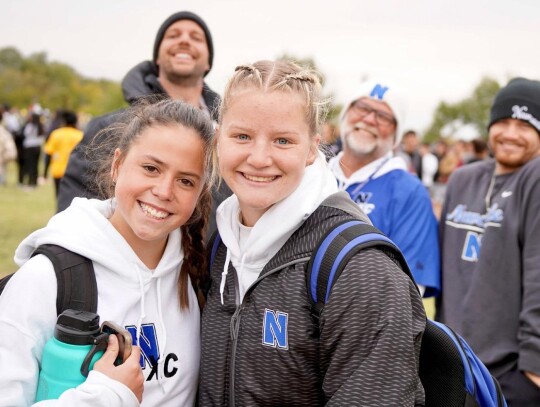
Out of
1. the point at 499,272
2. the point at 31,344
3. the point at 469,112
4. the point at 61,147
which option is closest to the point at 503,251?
the point at 499,272

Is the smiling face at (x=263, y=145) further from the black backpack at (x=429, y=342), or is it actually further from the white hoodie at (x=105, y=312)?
the white hoodie at (x=105, y=312)

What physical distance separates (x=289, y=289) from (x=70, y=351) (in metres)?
0.65

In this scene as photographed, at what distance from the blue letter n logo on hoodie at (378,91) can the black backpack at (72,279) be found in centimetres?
236

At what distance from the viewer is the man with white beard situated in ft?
11.3

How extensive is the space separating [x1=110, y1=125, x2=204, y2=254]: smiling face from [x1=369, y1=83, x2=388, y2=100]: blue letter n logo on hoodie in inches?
73.6

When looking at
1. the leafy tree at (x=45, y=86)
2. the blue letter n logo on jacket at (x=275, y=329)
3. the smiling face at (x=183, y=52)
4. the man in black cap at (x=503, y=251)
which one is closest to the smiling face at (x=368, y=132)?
the man in black cap at (x=503, y=251)

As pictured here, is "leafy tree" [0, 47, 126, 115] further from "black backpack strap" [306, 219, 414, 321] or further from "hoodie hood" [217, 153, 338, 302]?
"black backpack strap" [306, 219, 414, 321]

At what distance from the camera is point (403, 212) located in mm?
3484

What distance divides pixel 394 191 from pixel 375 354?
204cm

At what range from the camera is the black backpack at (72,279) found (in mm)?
1805

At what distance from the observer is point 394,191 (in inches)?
139

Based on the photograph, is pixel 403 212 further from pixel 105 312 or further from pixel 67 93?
pixel 67 93

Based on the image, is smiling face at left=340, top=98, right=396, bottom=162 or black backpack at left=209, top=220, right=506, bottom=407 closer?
black backpack at left=209, top=220, right=506, bottom=407

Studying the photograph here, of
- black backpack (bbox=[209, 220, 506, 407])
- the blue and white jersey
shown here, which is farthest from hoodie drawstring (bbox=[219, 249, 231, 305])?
the blue and white jersey
